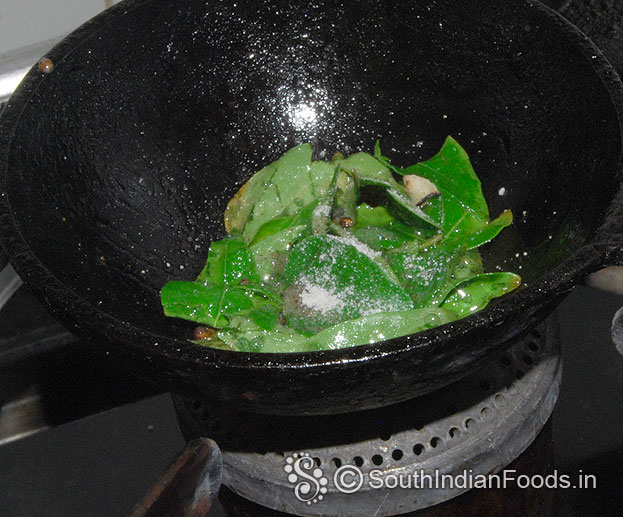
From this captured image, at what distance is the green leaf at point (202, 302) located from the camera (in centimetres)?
90

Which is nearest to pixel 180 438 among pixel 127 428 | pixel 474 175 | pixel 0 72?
pixel 127 428

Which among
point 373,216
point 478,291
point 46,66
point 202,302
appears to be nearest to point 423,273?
point 478,291

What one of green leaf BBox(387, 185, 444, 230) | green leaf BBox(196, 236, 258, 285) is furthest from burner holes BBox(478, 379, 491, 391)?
green leaf BBox(196, 236, 258, 285)

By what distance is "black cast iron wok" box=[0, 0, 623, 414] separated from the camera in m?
0.67

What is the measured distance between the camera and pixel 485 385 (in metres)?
0.88

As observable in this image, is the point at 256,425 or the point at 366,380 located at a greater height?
the point at 366,380

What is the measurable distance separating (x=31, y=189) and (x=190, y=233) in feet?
0.90

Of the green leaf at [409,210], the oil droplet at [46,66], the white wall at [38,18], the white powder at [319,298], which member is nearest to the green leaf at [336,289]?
the white powder at [319,298]

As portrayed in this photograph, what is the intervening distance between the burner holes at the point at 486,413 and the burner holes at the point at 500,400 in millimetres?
13

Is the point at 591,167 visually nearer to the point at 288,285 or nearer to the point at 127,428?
the point at 288,285

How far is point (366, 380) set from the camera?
0.61 meters

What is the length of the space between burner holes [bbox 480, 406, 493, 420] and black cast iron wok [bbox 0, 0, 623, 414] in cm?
16

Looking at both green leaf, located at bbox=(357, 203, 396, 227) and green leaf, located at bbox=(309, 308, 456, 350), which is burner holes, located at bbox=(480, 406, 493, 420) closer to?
green leaf, located at bbox=(309, 308, 456, 350)

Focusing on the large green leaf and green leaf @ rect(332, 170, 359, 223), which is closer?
the large green leaf
